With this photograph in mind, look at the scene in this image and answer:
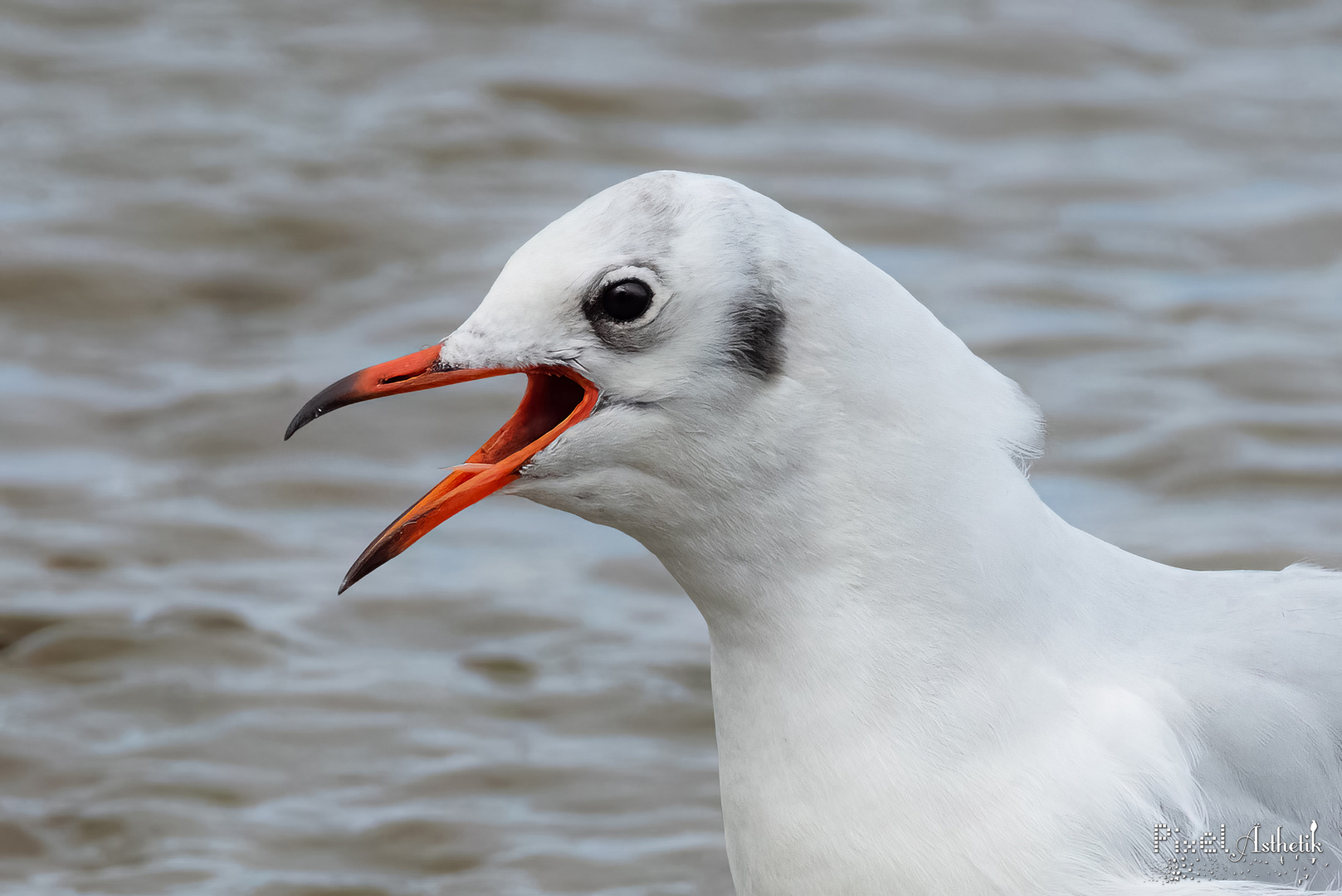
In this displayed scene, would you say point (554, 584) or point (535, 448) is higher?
point (554, 584)

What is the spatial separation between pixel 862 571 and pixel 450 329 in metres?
3.81

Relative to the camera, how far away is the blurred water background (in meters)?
4.49

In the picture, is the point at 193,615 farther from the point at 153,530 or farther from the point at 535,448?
the point at 535,448

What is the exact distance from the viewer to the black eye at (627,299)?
2646 mm

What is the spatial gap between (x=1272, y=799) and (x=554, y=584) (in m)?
2.79

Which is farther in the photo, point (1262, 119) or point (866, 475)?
point (1262, 119)

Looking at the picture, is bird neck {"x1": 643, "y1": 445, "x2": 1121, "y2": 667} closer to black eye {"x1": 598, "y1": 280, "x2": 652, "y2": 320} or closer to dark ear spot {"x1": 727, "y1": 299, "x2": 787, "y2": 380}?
dark ear spot {"x1": 727, "y1": 299, "x2": 787, "y2": 380}

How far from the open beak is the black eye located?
0.38 ft

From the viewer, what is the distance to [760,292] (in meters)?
2.67

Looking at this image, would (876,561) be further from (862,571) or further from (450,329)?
(450,329)

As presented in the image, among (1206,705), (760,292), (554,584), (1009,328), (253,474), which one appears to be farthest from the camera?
(1009,328)

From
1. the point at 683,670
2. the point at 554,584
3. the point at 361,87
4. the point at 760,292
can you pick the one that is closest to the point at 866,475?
the point at 760,292

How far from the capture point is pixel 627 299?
8.69 ft

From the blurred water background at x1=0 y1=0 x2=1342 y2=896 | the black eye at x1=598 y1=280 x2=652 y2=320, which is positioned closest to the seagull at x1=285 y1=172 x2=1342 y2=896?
the black eye at x1=598 y1=280 x2=652 y2=320
